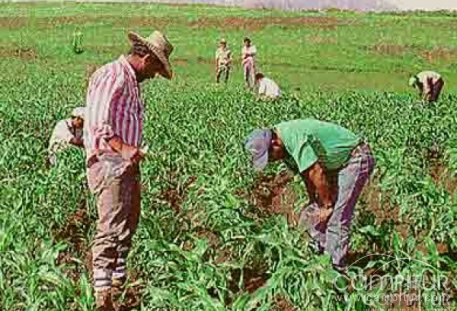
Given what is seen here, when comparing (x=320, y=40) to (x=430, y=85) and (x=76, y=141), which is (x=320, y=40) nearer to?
(x=430, y=85)

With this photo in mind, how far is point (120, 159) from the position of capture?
18.8 feet

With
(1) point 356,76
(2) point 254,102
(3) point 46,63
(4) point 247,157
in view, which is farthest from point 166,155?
(3) point 46,63

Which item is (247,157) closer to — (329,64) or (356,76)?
(356,76)

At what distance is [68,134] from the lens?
8.49 meters

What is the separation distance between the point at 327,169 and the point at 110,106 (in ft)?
4.57

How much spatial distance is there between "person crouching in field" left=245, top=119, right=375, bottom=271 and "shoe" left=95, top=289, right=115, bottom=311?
1.30 m

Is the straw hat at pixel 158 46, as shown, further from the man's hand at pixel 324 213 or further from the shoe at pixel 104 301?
the shoe at pixel 104 301

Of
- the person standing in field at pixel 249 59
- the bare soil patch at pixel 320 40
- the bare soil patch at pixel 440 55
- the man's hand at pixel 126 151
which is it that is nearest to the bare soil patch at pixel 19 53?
the bare soil patch at pixel 320 40

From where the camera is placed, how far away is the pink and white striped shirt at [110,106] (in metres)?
5.68

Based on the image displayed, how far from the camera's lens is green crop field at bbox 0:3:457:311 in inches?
177

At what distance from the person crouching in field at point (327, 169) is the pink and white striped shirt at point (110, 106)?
0.94 meters

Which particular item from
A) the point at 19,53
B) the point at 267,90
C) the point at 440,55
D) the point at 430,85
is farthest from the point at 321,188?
the point at 19,53

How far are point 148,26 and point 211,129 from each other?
29.7 m

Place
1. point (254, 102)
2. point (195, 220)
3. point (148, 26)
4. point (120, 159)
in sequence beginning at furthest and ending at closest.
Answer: point (148, 26), point (254, 102), point (195, 220), point (120, 159)
